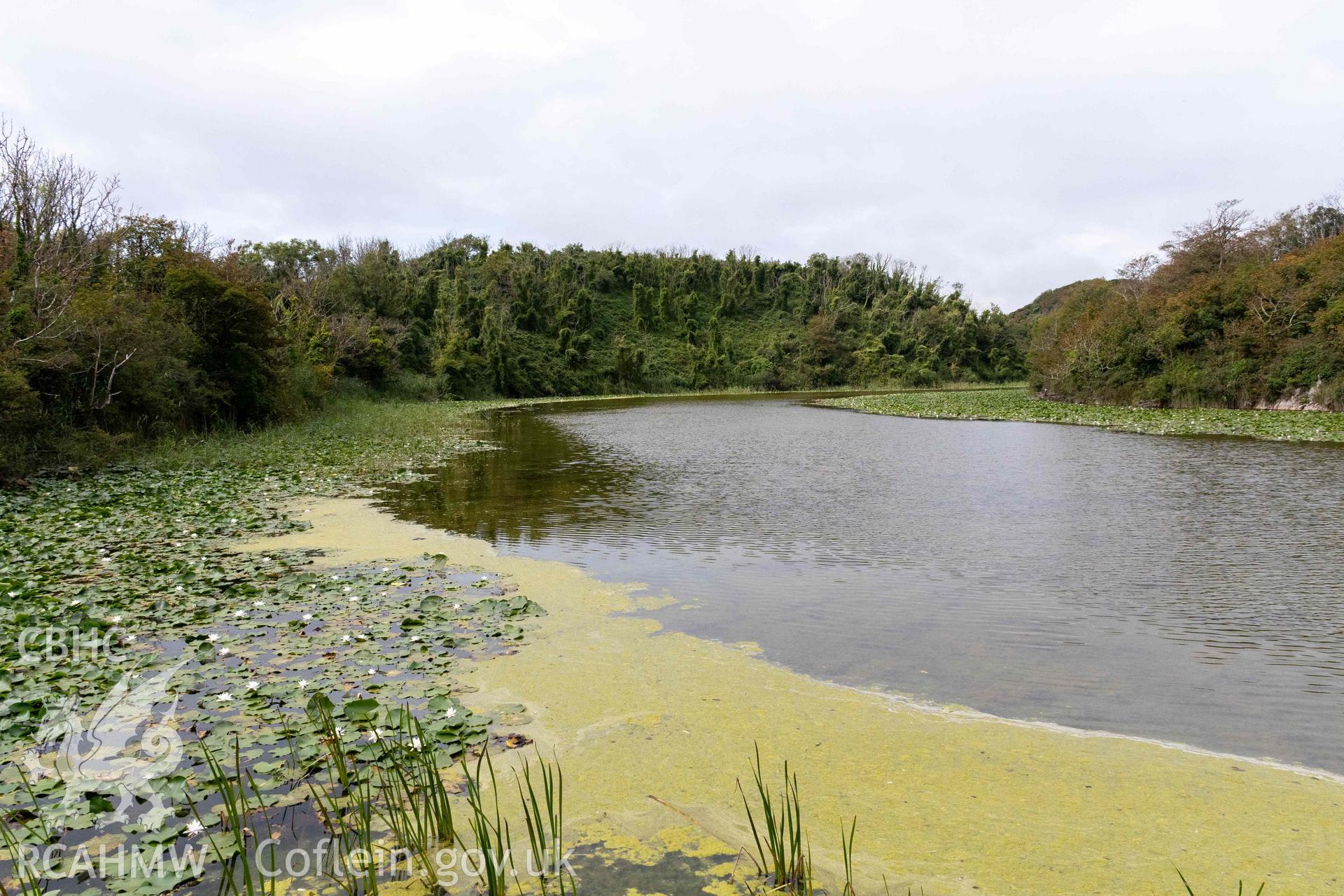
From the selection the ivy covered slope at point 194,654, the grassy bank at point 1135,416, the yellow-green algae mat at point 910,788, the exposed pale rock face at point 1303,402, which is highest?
the exposed pale rock face at point 1303,402

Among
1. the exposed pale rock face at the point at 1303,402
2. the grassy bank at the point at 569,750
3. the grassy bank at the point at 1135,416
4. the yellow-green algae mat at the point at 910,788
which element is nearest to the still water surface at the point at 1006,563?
the yellow-green algae mat at the point at 910,788

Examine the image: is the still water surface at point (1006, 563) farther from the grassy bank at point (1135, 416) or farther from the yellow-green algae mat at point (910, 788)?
the grassy bank at point (1135, 416)

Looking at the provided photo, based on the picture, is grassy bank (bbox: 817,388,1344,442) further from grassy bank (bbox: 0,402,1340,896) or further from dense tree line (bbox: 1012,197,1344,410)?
grassy bank (bbox: 0,402,1340,896)

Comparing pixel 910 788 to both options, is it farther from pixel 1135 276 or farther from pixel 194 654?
pixel 1135 276

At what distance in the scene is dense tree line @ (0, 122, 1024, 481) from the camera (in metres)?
15.5

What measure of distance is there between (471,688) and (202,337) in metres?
20.5

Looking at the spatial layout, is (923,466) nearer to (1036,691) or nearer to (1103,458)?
(1103,458)

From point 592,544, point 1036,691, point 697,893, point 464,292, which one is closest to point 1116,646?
point 1036,691

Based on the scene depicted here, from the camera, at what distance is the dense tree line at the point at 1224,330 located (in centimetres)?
2997

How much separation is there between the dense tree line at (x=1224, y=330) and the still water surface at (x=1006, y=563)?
49.3 ft

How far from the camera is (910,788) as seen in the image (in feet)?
12.8

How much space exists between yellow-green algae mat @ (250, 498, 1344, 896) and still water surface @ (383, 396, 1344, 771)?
51cm

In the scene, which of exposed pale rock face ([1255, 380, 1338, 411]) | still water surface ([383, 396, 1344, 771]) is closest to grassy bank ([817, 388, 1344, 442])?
exposed pale rock face ([1255, 380, 1338, 411])

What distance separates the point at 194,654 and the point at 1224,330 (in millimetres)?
40835
